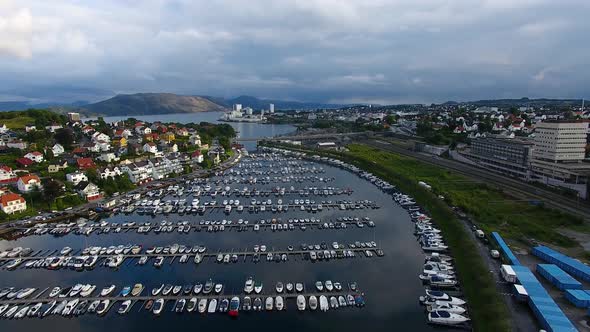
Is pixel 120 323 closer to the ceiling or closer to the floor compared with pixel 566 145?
closer to the floor

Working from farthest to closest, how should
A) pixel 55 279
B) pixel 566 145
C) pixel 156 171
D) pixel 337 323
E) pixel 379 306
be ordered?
pixel 156 171, pixel 566 145, pixel 55 279, pixel 379 306, pixel 337 323

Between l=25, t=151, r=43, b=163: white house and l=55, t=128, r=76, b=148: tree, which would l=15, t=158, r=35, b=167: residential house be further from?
l=55, t=128, r=76, b=148: tree

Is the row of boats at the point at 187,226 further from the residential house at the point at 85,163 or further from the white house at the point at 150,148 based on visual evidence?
the white house at the point at 150,148

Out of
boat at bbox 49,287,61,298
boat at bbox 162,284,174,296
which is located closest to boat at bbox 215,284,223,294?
boat at bbox 162,284,174,296

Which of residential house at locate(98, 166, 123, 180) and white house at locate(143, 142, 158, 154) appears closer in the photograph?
residential house at locate(98, 166, 123, 180)

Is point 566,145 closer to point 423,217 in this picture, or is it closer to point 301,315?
point 423,217

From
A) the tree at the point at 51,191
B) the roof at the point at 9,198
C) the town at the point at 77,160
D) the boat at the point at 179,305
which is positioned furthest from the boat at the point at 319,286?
the roof at the point at 9,198

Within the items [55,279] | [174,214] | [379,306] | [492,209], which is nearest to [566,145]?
[492,209]

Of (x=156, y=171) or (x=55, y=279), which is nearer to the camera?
(x=55, y=279)
